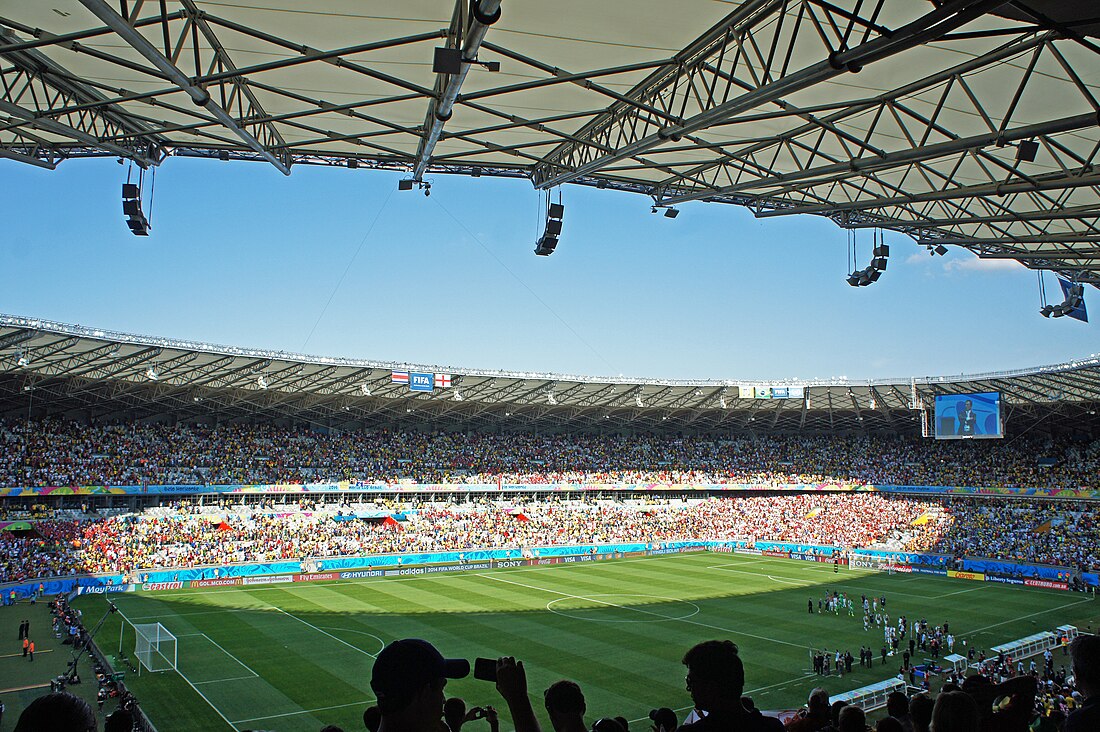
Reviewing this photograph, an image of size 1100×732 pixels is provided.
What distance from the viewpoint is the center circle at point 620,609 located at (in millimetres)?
34000

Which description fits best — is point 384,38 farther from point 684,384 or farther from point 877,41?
point 684,384

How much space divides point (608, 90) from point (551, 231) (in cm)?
431

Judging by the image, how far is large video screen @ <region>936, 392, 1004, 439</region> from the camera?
5391 centimetres

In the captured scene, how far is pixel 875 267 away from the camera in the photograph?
68.0ft

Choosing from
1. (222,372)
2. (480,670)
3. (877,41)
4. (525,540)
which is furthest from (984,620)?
(222,372)

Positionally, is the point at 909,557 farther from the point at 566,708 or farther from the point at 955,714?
the point at 566,708

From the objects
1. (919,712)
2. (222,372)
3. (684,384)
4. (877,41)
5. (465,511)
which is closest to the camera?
(919,712)

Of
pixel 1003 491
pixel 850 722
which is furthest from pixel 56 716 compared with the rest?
pixel 1003 491

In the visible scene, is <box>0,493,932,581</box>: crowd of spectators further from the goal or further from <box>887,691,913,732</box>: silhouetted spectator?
<box>887,691,913,732</box>: silhouetted spectator

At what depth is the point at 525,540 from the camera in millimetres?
55031

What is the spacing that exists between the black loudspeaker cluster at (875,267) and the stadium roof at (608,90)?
172 cm

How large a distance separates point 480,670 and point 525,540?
52452 millimetres

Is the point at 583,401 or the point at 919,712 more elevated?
the point at 583,401

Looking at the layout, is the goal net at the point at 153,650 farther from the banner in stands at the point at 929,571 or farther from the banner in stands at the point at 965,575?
the banner in stands at the point at 965,575
